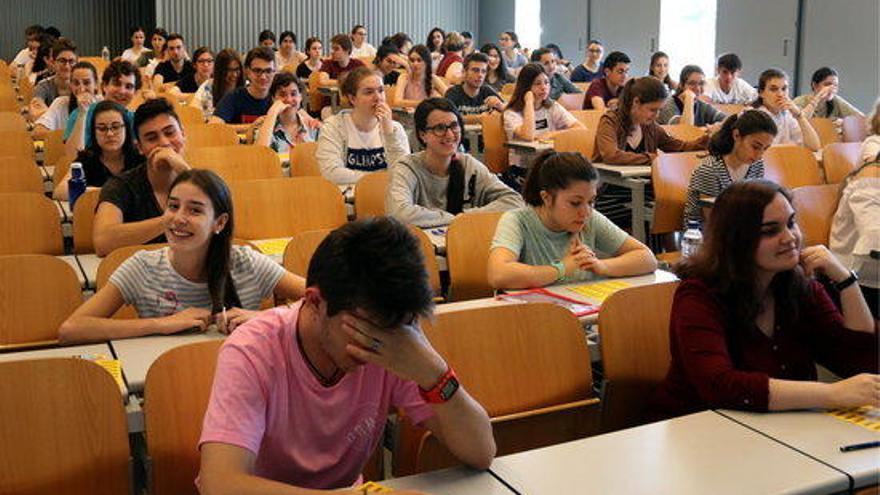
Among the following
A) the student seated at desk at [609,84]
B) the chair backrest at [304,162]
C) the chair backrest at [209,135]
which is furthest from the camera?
the student seated at desk at [609,84]

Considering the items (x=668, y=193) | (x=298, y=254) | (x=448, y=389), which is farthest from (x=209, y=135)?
(x=448, y=389)

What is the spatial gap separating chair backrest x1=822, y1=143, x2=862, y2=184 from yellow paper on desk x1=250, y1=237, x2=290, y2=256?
356 centimetres

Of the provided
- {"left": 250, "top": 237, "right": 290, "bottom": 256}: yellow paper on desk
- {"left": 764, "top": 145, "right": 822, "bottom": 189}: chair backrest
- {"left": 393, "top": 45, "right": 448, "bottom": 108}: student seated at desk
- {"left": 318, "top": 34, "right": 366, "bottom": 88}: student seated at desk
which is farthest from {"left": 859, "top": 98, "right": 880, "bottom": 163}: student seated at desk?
{"left": 318, "top": 34, "right": 366, "bottom": 88}: student seated at desk

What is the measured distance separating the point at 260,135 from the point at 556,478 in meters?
4.59

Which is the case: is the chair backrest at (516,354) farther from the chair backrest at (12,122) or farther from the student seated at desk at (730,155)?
the chair backrest at (12,122)

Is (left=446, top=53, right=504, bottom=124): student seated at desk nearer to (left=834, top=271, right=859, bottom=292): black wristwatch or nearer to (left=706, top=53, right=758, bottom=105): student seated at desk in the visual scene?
(left=706, top=53, right=758, bottom=105): student seated at desk

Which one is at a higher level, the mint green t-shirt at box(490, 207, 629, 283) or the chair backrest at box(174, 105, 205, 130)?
the chair backrest at box(174, 105, 205, 130)

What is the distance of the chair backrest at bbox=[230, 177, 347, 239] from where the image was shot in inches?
169

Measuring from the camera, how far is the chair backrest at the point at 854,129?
24.8 ft

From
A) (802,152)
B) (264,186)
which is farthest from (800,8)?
(264,186)

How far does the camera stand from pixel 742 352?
8.29 feet

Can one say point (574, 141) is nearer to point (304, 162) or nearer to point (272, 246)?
point (304, 162)

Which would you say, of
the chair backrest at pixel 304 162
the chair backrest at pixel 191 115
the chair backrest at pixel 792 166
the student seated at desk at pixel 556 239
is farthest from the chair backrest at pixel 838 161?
the chair backrest at pixel 191 115

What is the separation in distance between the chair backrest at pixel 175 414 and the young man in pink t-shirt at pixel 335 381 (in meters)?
0.37
